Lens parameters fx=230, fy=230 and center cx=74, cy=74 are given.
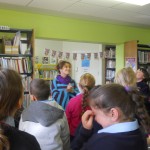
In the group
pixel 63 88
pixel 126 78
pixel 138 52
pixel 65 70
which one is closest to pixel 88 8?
pixel 65 70

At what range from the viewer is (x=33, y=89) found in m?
1.99

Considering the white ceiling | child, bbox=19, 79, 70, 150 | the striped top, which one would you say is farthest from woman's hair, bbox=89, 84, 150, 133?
the white ceiling

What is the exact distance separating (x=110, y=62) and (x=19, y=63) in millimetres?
3187

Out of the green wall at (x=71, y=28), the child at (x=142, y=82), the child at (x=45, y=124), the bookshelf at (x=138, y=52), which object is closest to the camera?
the child at (x=45, y=124)

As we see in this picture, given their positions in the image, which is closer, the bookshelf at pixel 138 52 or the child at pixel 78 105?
the child at pixel 78 105

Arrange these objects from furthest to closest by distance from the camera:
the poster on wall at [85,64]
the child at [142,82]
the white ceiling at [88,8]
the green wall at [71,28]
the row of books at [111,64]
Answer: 1. the poster on wall at [85,64]
2. the row of books at [111,64]
3. the green wall at [71,28]
4. the white ceiling at [88,8]
5. the child at [142,82]

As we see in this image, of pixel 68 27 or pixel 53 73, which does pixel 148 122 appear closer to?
pixel 68 27

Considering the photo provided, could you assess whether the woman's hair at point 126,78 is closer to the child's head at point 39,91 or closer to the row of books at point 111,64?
the child's head at point 39,91

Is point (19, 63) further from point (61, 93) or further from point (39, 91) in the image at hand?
point (39, 91)

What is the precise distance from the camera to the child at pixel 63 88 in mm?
3498

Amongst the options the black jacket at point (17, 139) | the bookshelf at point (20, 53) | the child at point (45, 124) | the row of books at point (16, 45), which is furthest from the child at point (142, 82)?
the black jacket at point (17, 139)

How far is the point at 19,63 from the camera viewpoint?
392cm

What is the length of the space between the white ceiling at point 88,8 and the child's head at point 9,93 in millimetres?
3069

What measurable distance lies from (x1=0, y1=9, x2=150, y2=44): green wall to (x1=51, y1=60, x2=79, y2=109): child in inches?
44.6
